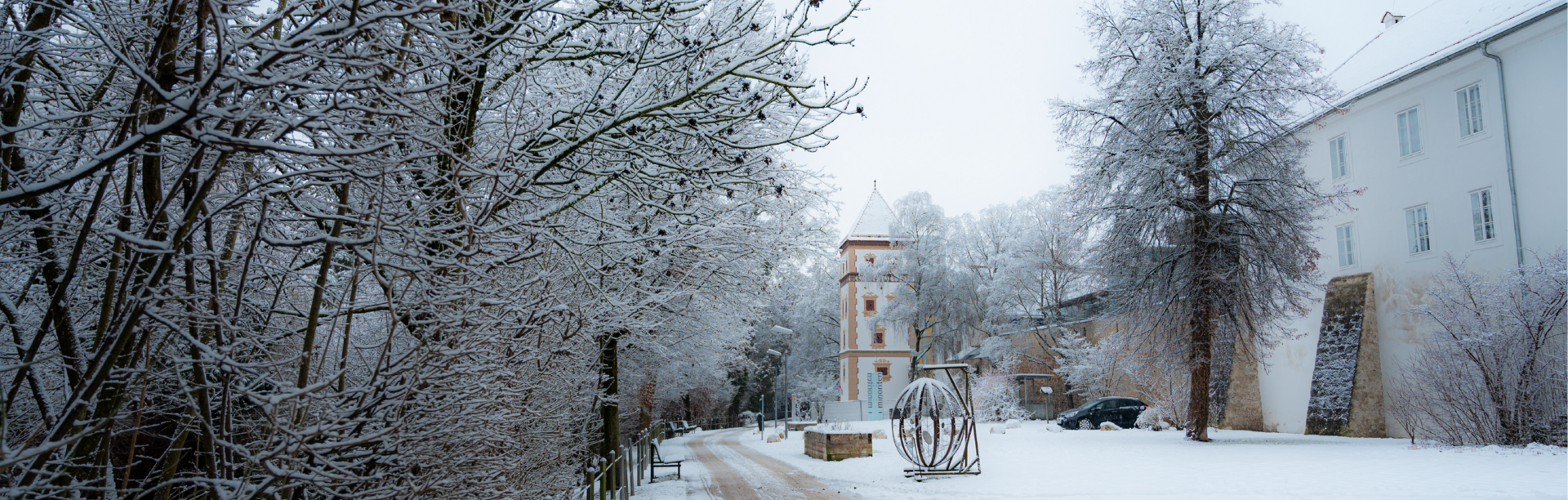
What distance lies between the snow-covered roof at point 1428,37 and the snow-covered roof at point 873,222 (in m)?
35.5

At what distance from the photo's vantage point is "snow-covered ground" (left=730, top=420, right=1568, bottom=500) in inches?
428

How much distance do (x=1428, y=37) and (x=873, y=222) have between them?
4030 centimetres

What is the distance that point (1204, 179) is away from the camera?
19.7 metres

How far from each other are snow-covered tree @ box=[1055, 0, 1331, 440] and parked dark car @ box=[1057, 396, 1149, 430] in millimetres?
10488

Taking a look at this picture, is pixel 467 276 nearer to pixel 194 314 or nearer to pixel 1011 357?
pixel 194 314

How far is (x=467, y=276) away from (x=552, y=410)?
284cm

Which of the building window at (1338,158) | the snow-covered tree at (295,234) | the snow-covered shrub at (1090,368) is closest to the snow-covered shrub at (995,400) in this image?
the snow-covered shrub at (1090,368)

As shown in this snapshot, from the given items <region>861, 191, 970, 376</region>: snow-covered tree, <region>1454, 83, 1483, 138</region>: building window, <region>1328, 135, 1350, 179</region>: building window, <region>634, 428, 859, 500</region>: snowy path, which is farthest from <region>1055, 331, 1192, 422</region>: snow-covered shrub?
<region>634, 428, 859, 500</region>: snowy path

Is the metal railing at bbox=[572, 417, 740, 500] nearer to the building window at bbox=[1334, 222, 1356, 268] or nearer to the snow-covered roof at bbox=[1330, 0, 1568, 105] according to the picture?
the building window at bbox=[1334, 222, 1356, 268]

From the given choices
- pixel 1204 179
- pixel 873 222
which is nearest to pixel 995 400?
pixel 1204 179

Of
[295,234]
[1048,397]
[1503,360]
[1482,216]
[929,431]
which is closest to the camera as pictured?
[295,234]

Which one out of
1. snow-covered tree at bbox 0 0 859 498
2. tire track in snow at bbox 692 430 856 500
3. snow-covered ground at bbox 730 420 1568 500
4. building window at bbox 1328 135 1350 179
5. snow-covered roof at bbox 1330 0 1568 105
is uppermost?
snow-covered roof at bbox 1330 0 1568 105

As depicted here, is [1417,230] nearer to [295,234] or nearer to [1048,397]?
[1048,397]

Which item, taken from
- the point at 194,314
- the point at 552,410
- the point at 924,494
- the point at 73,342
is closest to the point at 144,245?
the point at 194,314
